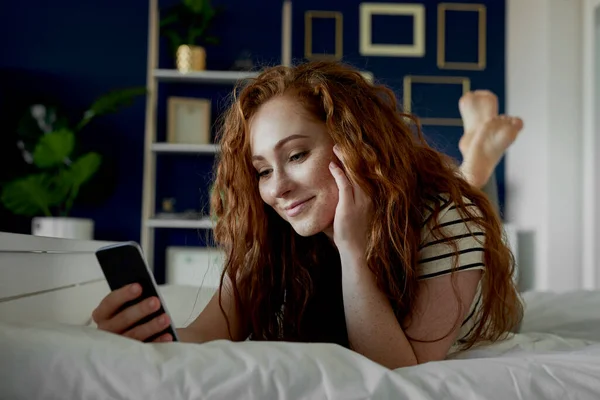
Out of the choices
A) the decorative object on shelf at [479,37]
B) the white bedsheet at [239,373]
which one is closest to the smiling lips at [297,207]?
the white bedsheet at [239,373]

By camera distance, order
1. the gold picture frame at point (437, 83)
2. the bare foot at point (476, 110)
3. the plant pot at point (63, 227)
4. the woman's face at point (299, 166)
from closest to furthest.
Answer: the woman's face at point (299, 166) → the bare foot at point (476, 110) → the plant pot at point (63, 227) → the gold picture frame at point (437, 83)

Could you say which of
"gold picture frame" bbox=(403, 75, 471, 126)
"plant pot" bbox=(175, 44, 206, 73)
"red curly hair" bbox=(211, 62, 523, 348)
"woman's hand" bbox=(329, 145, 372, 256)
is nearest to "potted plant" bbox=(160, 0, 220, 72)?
"plant pot" bbox=(175, 44, 206, 73)

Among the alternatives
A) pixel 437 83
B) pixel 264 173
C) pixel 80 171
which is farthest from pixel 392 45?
pixel 264 173

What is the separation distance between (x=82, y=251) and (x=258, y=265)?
1.14 ft

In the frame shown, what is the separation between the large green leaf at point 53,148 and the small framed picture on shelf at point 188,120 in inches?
26.4

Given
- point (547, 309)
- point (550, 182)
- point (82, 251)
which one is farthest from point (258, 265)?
point (550, 182)

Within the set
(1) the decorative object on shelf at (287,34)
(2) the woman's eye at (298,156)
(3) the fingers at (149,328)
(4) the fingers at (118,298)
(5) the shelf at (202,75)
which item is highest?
(1) the decorative object on shelf at (287,34)

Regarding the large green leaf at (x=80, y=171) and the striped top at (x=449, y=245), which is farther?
the large green leaf at (x=80, y=171)

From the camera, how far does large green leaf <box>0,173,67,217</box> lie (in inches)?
165

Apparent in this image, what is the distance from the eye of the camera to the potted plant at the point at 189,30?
15.0 ft

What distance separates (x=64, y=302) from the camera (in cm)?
132

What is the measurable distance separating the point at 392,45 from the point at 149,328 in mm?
4316

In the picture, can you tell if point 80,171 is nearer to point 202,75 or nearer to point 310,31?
point 202,75

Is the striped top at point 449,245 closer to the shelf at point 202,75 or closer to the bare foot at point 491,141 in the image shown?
the bare foot at point 491,141
